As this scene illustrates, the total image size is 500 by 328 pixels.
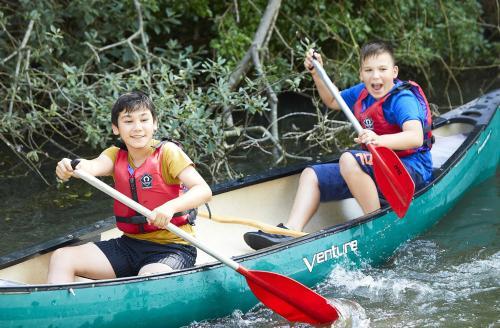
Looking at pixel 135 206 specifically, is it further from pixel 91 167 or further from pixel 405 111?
pixel 405 111

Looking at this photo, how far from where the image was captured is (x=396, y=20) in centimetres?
905

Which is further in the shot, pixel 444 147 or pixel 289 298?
pixel 444 147

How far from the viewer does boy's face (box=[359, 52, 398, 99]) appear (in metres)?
5.03

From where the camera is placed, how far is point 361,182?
4.93 metres

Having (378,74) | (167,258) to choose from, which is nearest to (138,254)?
(167,258)

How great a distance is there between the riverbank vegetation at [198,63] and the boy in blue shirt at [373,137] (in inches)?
33.5

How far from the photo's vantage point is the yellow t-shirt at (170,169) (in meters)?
4.04

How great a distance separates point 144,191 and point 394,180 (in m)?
1.41

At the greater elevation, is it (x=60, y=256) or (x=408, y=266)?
(x=60, y=256)

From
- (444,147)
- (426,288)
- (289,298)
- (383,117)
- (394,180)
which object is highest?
(383,117)

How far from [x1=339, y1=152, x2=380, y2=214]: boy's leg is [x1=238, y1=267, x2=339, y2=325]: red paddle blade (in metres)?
0.95

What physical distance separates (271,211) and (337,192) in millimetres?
430

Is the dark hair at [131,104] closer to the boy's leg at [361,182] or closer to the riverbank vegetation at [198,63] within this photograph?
the boy's leg at [361,182]

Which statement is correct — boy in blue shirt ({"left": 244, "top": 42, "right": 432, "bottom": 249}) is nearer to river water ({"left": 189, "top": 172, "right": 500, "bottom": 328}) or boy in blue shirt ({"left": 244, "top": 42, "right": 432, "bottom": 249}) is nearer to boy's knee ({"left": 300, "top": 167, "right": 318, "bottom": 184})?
boy's knee ({"left": 300, "top": 167, "right": 318, "bottom": 184})
